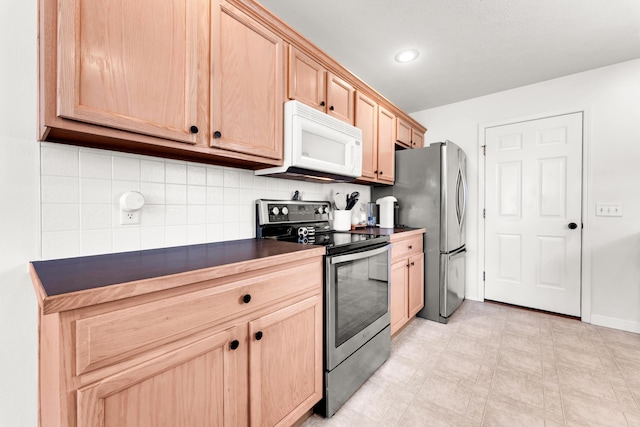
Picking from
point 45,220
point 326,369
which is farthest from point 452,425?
point 45,220

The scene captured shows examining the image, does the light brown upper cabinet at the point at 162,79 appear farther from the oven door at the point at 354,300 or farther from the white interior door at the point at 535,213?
the white interior door at the point at 535,213

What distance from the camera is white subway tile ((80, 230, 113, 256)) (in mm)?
1146

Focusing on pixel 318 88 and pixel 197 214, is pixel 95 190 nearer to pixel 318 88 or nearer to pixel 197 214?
pixel 197 214

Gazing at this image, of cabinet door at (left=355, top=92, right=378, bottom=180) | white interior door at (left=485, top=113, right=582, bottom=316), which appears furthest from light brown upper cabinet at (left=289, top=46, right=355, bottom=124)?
white interior door at (left=485, top=113, right=582, bottom=316)

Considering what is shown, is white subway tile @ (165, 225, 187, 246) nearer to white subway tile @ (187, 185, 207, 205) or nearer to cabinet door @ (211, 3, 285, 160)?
white subway tile @ (187, 185, 207, 205)

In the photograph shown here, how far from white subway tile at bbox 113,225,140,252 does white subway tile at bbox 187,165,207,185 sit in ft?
1.23

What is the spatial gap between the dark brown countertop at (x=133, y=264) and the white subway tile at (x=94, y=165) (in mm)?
359

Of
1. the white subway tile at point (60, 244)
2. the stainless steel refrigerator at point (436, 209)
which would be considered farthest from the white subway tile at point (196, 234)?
the stainless steel refrigerator at point (436, 209)

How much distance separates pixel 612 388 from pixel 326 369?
5.97ft

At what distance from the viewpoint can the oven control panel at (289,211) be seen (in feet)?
5.99

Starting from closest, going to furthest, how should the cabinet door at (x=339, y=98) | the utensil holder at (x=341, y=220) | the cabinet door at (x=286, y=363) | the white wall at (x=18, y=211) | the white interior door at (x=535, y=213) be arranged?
1. the white wall at (x=18, y=211)
2. the cabinet door at (x=286, y=363)
3. the cabinet door at (x=339, y=98)
4. the utensil holder at (x=341, y=220)
5. the white interior door at (x=535, y=213)

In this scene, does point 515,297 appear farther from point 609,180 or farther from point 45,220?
point 45,220

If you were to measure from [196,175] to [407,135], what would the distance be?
8.09ft


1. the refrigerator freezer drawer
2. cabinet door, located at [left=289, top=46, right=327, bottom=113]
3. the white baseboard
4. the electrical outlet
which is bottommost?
the white baseboard
